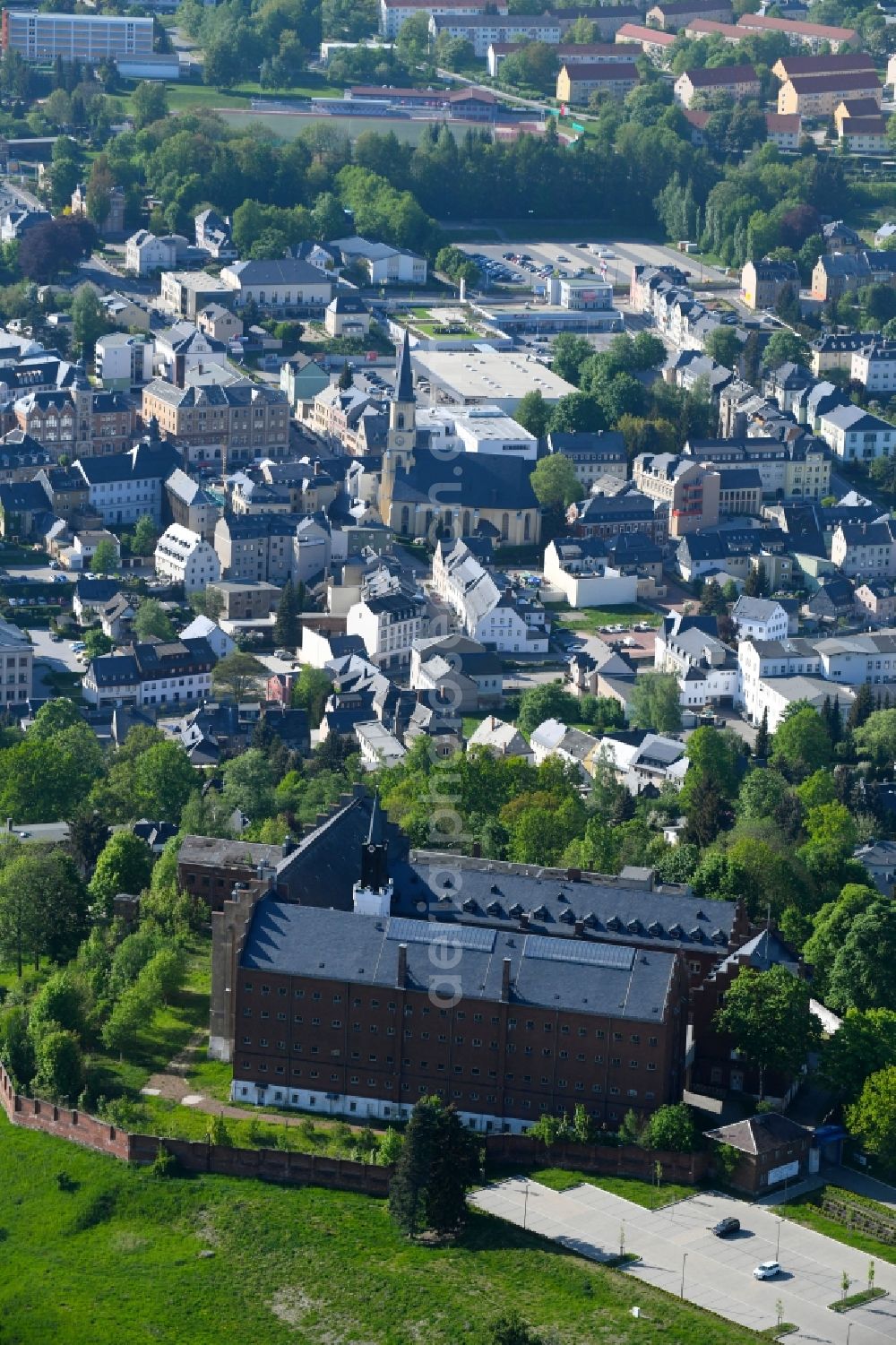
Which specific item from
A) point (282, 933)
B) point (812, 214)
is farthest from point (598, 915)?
point (812, 214)

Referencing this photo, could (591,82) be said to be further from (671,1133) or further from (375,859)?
(671,1133)

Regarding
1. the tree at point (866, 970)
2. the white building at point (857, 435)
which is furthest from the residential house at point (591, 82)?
the tree at point (866, 970)

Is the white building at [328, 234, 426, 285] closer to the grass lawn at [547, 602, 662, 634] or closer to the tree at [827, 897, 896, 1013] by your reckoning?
the grass lawn at [547, 602, 662, 634]

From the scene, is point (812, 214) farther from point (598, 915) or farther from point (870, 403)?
point (598, 915)

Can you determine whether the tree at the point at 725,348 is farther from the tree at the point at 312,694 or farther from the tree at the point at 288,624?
the tree at the point at 312,694

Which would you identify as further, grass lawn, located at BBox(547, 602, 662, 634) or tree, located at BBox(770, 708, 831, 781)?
grass lawn, located at BBox(547, 602, 662, 634)

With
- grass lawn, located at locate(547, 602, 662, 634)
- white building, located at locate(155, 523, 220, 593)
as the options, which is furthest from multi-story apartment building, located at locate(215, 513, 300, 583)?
grass lawn, located at locate(547, 602, 662, 634)

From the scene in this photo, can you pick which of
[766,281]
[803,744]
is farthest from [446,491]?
[766,281]
